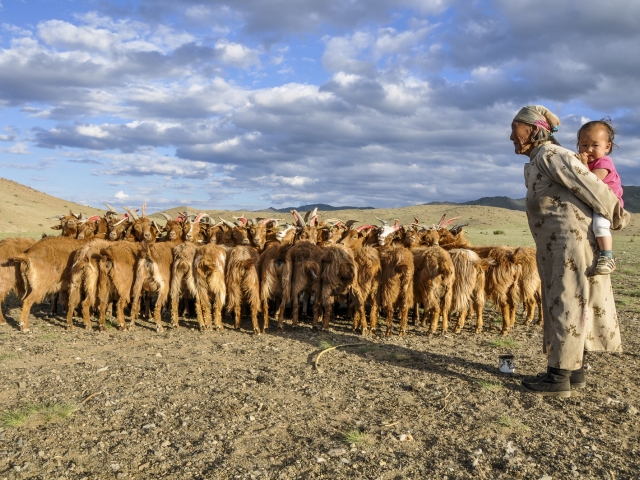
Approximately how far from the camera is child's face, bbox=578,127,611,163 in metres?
5.73

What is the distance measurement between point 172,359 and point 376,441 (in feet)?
12.5

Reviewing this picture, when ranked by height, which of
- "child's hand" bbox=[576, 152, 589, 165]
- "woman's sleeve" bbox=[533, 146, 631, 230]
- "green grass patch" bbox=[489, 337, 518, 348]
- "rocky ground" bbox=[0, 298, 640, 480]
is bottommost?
"green grass patch" bbox=[489, 337, 518, 348]

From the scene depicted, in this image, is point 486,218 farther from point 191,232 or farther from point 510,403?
point 510,403

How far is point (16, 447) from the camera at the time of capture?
15.1 ft

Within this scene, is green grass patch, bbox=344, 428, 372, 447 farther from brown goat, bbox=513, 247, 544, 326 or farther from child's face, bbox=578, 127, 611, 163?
brown goat, bbox=513, 247, 544, 326

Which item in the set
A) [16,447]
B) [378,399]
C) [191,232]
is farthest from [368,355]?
[191,232]

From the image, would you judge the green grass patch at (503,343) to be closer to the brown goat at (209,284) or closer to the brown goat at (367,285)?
the brown goat at (367,285)

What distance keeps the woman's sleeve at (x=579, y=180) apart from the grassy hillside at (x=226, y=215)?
30.9 m

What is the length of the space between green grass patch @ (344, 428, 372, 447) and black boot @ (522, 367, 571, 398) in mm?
2306

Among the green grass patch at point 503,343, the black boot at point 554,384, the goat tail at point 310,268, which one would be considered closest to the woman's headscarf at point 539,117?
the black boot at point 554,384

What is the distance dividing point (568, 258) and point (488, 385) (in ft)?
5.94

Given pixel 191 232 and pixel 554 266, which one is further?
pixel 191 232

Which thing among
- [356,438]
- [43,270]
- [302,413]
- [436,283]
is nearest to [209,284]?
[43,270]

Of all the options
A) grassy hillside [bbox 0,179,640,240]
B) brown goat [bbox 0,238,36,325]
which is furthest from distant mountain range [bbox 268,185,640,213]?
brown goat [bbox 0,238,36,325]
